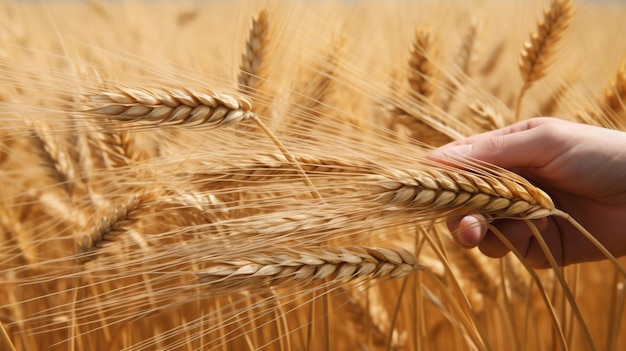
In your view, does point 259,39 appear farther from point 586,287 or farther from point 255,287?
point 586,287

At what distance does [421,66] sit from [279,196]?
728 millimetres

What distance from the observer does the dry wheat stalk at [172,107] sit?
81 centimetres

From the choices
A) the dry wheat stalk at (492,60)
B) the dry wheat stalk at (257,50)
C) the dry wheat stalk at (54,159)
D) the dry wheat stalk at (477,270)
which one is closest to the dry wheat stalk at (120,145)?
the dry wheat stalk at (54,159)

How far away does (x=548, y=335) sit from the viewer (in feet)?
5.74

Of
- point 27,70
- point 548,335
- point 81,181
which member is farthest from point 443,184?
point 548,335

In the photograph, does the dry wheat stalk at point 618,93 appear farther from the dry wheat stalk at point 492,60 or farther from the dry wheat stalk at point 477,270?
the dry wheat stalk at point 492,60

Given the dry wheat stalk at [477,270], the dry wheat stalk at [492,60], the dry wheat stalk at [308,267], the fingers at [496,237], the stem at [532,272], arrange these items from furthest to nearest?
the dry wheat stalk at [492,60], the dry wheat stalk at [477,270], the fingers at [496,237], the stem at [532,272], the dry wheat stalk at [308,267]

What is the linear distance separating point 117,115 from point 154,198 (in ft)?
0.88

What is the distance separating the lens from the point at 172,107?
34.2 inches

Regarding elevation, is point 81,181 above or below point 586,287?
above

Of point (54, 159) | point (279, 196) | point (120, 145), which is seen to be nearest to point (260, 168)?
point (279, 196)

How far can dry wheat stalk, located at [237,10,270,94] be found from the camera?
129 cm

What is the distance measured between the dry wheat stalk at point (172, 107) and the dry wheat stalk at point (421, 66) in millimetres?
638

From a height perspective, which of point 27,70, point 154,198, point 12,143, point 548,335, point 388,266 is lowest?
point 548,335
